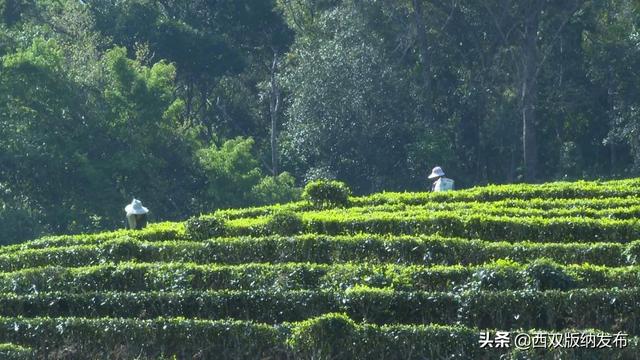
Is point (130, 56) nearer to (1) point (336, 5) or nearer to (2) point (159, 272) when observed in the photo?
(1) point (336, 5)

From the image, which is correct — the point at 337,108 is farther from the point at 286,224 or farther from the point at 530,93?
the point at 286,224

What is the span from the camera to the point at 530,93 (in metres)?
42.8

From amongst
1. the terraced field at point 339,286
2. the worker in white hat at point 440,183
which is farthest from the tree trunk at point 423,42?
the terraced field at point 339,286

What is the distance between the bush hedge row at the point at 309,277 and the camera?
20.4 metres

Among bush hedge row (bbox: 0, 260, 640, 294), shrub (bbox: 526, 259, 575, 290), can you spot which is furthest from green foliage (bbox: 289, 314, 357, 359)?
shrub (bbox: 526, 259, 575, 290)

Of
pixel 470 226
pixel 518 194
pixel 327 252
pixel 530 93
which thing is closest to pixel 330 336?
pixel 327 252

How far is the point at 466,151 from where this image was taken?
4519 centimetres

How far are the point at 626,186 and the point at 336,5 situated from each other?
20875mm

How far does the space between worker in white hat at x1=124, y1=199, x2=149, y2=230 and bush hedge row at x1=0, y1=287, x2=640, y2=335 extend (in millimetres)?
3498

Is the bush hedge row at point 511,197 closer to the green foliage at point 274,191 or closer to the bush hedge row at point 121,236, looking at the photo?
the bush hedge row at point 121,236

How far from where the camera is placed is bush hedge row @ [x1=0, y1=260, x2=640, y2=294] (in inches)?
804

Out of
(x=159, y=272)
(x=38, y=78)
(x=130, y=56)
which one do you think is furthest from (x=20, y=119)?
(x=159, y=272)

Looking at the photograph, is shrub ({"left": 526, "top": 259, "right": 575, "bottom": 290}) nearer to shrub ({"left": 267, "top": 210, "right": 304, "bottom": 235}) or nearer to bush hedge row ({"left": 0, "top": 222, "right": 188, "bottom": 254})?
shrub ({"left": 267, "top": 210, "right": 304, "bottom": 235})

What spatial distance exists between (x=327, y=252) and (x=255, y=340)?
3286mm
